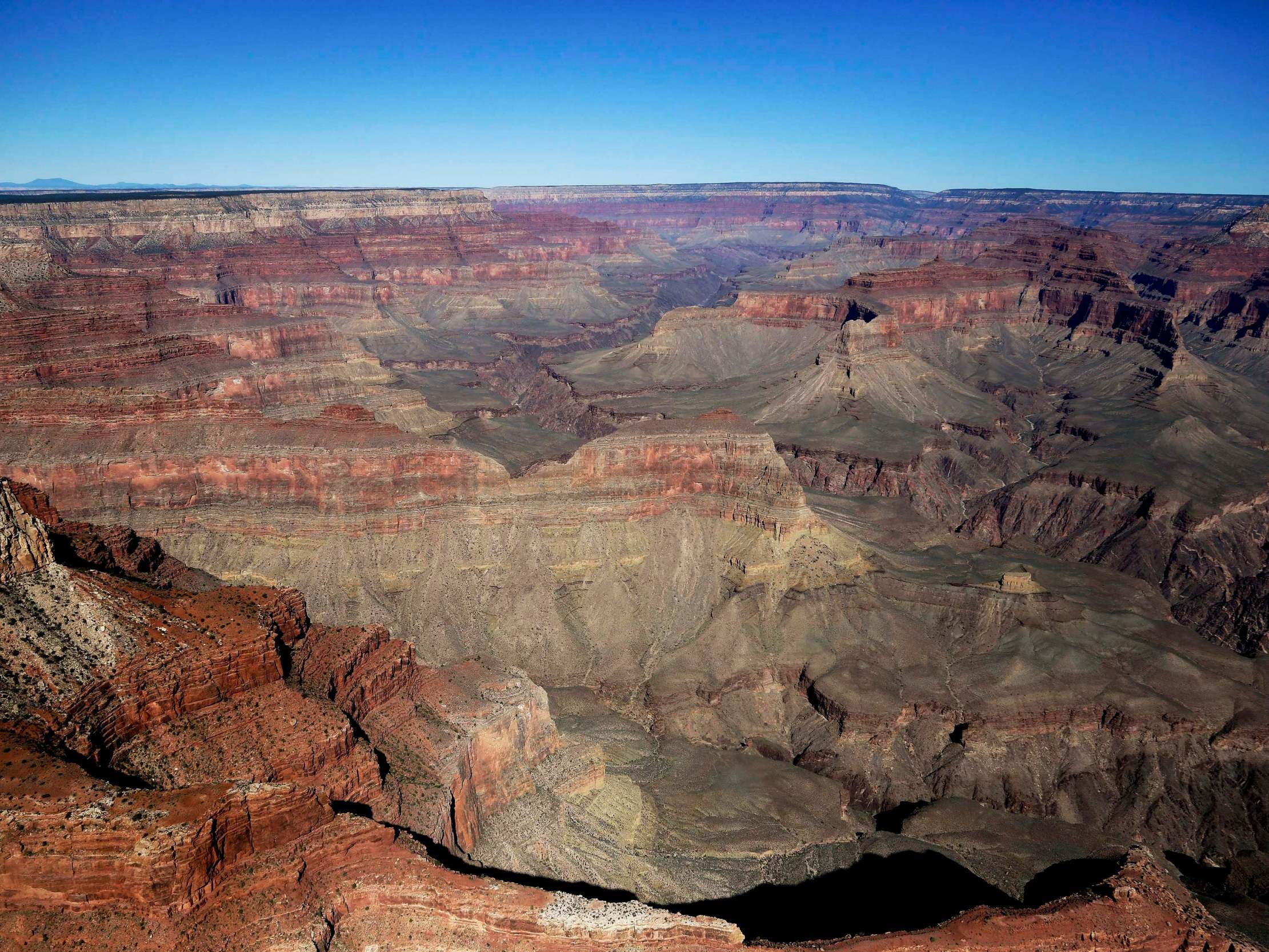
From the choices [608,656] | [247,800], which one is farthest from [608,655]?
[247,800]

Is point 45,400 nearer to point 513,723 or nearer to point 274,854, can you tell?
point 513,723

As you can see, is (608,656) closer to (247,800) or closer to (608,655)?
(608,655)

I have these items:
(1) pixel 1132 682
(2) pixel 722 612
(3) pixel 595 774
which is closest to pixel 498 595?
(2) pixel 722 612

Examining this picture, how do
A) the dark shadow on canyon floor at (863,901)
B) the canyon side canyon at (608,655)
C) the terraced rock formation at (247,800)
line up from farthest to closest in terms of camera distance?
the dark shadow on canyon floor at (863,901), the canyon side canyon at (608,655), the terraced rock formation at (247,800)

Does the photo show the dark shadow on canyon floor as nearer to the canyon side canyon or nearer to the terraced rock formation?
the canyon side canyon

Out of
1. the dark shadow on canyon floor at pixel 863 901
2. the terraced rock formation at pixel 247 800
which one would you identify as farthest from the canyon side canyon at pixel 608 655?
the dark shadow on canyon floor at pixel 863 901

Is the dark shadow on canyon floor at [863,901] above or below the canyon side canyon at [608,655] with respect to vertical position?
below

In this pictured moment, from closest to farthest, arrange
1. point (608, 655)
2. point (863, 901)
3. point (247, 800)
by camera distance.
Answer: point (247, 800) → point (863, 901) → point (608, 655)

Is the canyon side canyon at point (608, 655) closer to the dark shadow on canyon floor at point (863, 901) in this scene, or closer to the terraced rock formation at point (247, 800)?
the terraced rock formation at point (247, 800)

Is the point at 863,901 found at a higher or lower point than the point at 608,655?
lower

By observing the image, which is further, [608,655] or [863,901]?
[608,655]
